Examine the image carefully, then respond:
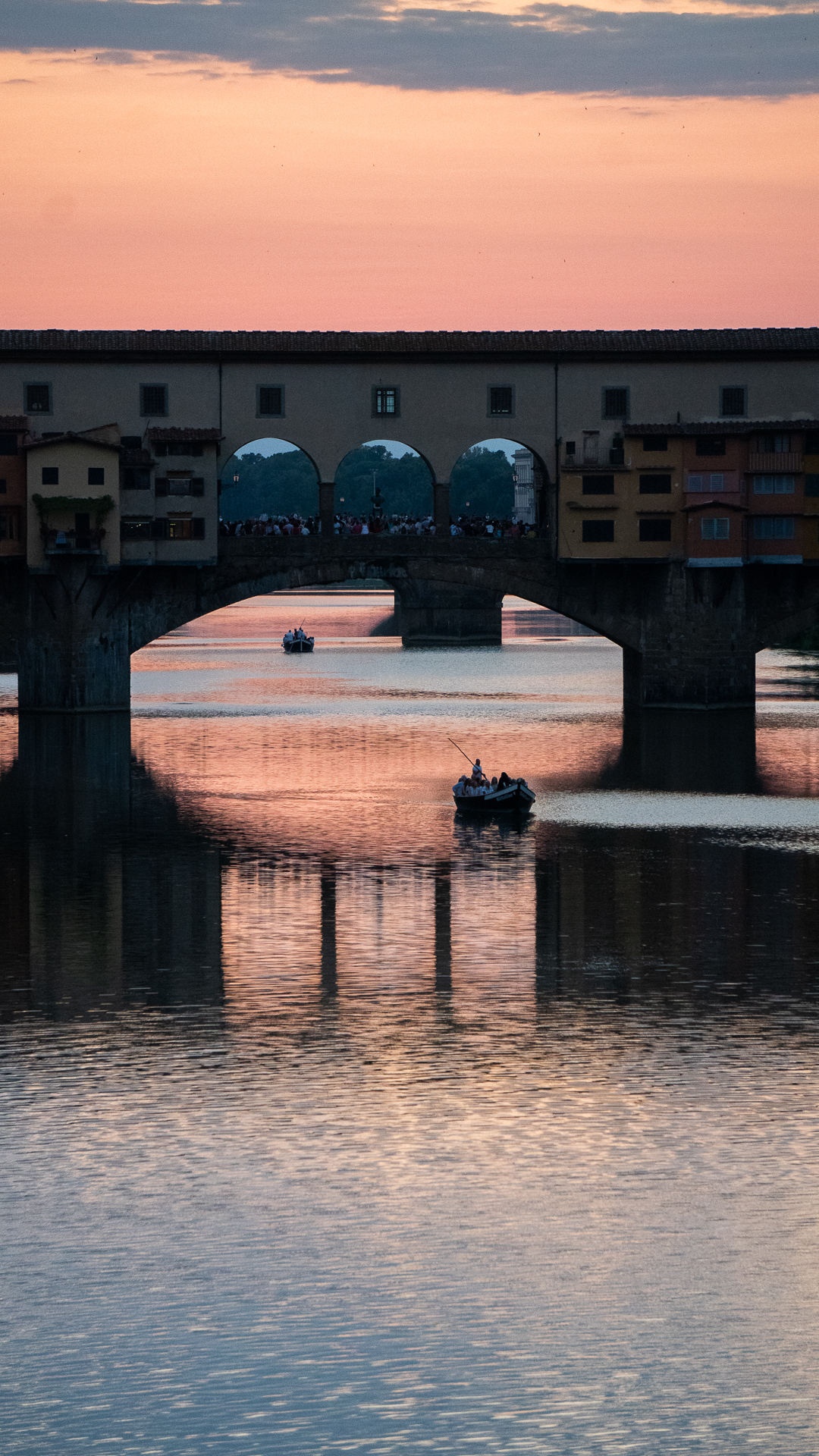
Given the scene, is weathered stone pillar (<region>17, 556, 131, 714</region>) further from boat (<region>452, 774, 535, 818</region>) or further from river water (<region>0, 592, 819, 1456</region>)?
boat (<region>452, 774, 535, 818</region>)

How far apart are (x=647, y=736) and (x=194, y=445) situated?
2388 cm

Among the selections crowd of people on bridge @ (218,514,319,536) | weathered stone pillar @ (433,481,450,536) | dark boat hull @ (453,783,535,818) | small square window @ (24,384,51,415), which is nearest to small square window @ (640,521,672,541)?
weathered stone pillar @ (433,481,450,536)

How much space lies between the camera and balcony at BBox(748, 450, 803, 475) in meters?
85.5

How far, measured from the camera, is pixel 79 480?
82750mm

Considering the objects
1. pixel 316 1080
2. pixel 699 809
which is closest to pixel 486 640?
pixel 699 809

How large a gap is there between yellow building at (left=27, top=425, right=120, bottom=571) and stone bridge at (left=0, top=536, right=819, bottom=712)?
3.24ft

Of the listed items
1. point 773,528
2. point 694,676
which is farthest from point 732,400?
point 694,676

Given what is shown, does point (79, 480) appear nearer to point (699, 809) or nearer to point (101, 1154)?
point (699, 809)

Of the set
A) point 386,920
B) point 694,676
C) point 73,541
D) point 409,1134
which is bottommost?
point 409,1134

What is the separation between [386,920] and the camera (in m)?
41.9

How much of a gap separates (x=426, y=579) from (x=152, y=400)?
1479cm

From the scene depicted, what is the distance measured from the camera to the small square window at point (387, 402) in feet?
279

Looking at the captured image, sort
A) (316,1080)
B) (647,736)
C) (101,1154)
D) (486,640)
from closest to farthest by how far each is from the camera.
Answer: (101,1154) < (316,1080) < (647,736) < (486,640)

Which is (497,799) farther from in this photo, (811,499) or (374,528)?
(374,528)
